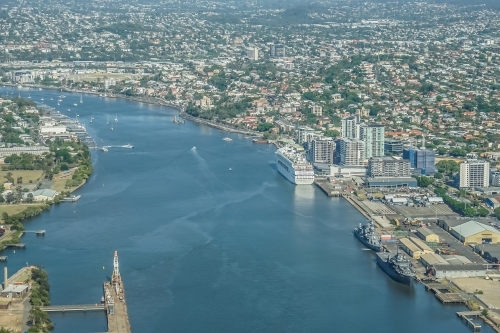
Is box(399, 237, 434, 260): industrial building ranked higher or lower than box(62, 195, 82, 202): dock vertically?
lower

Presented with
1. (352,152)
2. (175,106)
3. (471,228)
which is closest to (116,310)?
(471,228)

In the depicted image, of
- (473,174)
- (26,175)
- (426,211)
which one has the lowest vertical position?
(426,211)

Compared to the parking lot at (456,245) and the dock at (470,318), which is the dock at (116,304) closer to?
the dock at (470,318)

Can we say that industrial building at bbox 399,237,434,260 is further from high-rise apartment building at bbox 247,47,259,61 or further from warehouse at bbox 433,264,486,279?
high-rise apartment building at bbox 247,47,259,61

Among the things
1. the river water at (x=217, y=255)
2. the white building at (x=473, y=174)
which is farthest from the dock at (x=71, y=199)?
the white building at (x=473, y=174)

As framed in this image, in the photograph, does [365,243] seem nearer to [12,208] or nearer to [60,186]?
[12,208]

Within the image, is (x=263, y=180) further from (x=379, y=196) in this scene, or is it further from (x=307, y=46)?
(x=307, y=46)

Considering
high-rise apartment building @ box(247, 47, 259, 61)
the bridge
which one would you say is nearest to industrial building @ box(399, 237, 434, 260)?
the bridge
